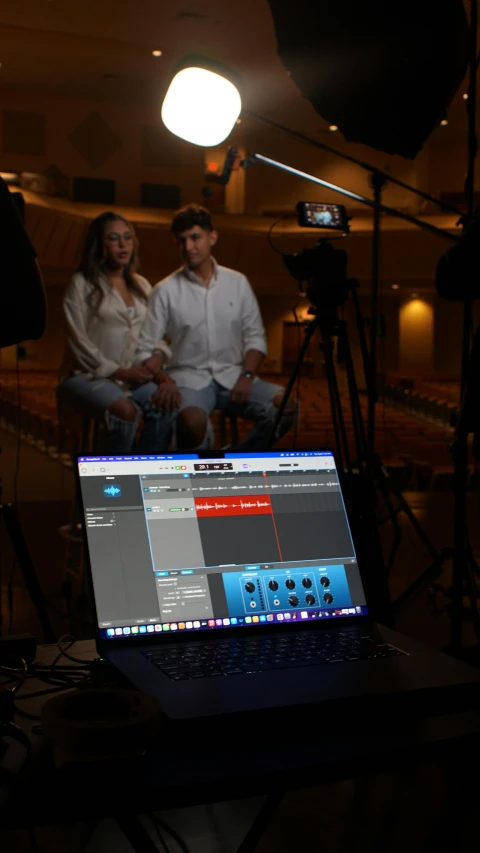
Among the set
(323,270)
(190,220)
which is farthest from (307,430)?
(323,270)

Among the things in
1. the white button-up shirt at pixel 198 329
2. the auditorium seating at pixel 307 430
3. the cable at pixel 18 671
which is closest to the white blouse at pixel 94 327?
the white button-up shirt at pixel 198 329

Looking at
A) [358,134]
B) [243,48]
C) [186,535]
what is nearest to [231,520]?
[186,535]

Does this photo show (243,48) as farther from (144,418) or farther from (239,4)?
(144,418)

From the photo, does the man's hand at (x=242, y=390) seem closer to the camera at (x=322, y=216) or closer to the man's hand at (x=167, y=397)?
the man's hand at (x=167, y=397)

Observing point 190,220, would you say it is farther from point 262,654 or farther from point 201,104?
point 262,654

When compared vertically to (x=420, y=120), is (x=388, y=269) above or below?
above

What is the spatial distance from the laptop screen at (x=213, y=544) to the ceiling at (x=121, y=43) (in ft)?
24.5

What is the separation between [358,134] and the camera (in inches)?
73.4

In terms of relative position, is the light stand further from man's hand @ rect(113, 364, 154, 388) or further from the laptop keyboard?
man's hand @ rect(113, 364, 154, 388)

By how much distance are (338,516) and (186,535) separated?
0.74 feet

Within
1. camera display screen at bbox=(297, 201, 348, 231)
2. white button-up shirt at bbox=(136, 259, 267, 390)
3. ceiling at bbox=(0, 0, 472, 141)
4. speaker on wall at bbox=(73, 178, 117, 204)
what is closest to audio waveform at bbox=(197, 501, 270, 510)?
camera display screen at bbox=(297, 201, 348, 231)

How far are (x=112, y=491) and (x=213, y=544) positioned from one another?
0.49 ft

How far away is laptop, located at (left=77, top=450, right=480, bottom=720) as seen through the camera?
874mm

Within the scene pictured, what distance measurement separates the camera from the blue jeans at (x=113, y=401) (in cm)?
434
